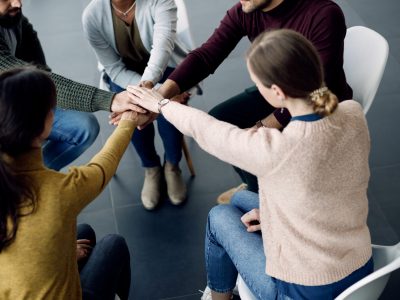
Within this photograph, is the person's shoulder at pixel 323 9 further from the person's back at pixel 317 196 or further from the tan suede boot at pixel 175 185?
the tan suede boot at pixel 175 185

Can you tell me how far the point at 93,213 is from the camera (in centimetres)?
267

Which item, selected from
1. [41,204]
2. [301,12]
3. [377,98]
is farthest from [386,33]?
[41,204]

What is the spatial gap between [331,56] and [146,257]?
1175 millimetres

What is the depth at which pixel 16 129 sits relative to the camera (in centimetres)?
129

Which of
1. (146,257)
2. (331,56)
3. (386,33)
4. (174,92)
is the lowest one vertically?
(146,257)

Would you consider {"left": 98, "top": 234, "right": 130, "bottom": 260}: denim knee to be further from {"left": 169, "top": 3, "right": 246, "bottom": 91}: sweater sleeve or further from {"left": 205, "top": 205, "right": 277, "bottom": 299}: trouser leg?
{"left": 169, "top": 3, "right": 246, "bottom": 91}: sweater sleeve

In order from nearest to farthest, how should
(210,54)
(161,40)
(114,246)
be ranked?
(114,246), (210,54), (161,40)

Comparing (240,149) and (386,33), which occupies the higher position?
(240,149)

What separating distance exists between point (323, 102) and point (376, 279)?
0.45m

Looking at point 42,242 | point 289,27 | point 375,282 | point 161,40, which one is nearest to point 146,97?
point 161,40

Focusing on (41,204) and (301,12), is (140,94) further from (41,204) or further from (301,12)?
(41,204)

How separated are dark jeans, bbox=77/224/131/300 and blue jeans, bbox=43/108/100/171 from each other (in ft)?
1.82

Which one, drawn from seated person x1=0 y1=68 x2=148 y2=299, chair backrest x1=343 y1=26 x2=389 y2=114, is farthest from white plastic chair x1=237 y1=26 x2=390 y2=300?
seated person x1=0 y1=68 x2=148 y2=299

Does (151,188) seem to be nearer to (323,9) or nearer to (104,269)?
(104,269)
